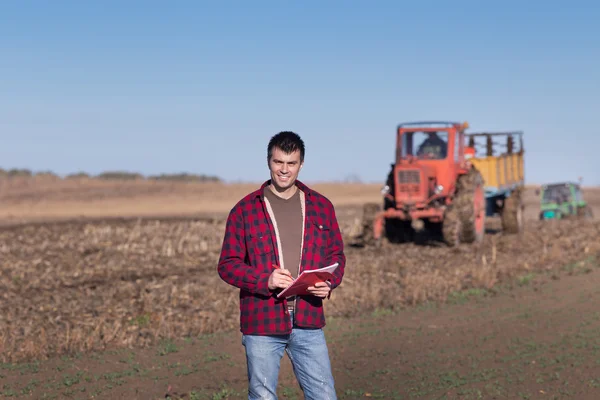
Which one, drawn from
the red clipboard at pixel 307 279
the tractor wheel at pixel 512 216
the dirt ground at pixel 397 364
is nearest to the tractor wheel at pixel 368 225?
the tractor wheel at pixel 512 216

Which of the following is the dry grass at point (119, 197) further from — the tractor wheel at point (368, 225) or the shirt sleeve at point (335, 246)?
the shirt sleeve at point (335, 246)

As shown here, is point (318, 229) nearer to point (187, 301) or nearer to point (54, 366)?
point (54, 366)

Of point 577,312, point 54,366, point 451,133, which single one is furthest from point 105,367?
point 451,133

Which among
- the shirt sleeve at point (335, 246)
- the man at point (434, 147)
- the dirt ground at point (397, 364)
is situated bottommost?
A: the dirt ground at point (397, 364)

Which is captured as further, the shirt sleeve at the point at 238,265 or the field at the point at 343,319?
the field at the point at 343,319

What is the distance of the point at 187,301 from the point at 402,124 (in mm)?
8728

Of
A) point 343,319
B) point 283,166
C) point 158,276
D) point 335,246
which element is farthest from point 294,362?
point 158,276

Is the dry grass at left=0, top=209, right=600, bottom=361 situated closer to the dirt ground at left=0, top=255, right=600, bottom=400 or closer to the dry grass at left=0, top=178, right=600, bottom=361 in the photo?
the dry grass at left=0, top=178, right=600, bottom=361

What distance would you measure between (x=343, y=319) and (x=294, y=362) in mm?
7208

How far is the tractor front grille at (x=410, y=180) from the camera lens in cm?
1958

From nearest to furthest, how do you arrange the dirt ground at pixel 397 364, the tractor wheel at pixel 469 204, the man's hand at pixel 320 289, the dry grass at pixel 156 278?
the man's hand at pixel 320 289 → the dirt ground at pixel 397 364 → the dry grass at pixel 156 278 → the tractor wheel at pixel 469 204

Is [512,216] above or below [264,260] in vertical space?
below

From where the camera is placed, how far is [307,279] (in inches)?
180

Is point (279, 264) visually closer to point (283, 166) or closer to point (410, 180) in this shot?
point (283, 166)
